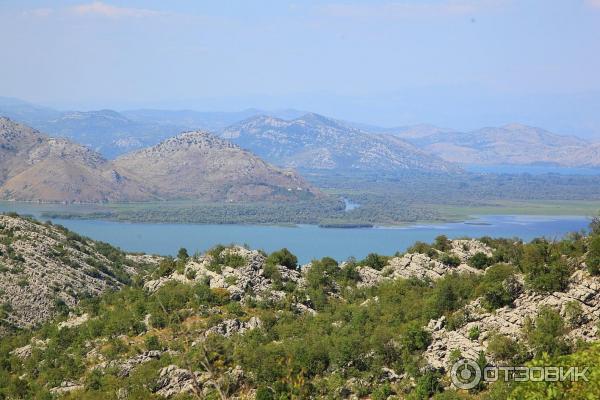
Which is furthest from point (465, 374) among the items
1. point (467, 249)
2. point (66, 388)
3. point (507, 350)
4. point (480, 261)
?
point (467, 249)

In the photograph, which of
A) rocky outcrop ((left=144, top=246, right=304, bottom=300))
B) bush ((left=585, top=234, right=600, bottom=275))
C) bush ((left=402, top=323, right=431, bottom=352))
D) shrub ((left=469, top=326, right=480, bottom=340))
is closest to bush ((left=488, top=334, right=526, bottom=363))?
shrub ((left=469, top=326, right=480, bottom=340))

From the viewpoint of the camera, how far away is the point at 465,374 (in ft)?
102

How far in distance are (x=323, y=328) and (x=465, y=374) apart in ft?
34.7

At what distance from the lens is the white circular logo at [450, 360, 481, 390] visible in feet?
101

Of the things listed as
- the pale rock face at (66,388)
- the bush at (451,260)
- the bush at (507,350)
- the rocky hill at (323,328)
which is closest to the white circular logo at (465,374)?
the rocky hill at (323,328)

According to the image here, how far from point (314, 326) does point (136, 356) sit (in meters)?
9.49

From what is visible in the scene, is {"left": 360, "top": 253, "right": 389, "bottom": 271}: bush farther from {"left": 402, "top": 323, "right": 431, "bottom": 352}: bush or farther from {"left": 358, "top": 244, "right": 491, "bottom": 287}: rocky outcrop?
{"left": 402, "top": 323, "right": 431, "bottom": 352}: bush

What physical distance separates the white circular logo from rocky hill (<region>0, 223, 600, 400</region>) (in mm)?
300

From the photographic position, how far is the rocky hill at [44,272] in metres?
62.2

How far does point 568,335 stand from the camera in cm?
3120

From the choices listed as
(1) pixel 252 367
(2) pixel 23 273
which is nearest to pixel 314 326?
(1) pixel 252 367

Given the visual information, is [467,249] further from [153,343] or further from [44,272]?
[44,272]

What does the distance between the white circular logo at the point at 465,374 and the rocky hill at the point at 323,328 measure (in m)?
0.30

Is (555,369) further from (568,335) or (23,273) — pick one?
(23,273)
